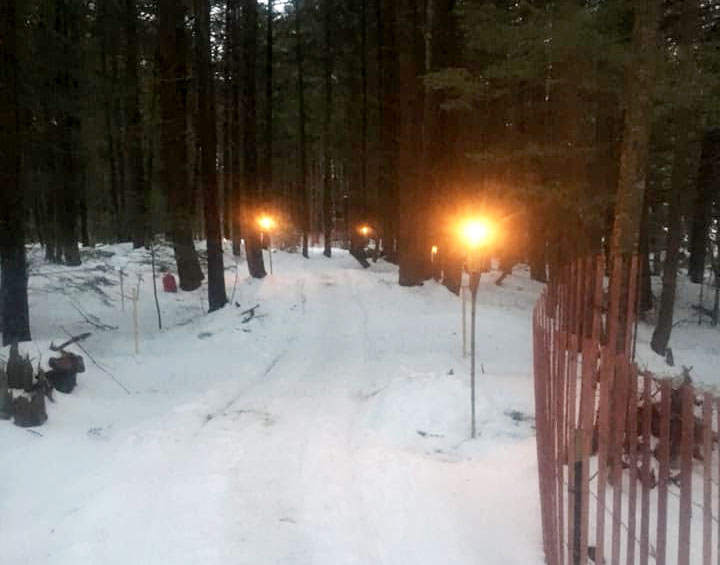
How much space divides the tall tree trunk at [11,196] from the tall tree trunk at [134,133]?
5897 mm

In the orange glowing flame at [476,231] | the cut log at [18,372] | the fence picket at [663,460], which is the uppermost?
the orange glowing flame at [476,231]

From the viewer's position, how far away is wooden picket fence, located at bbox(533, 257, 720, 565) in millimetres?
3008

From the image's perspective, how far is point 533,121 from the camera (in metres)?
16.7

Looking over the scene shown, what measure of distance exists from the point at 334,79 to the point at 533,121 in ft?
63.4

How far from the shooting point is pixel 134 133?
19594mm

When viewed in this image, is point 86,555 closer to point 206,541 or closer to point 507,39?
point 206,541

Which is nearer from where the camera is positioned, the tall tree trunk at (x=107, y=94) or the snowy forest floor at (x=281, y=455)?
the snowy forest floor at (x=281, y=455)

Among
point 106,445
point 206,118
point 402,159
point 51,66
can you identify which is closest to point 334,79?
point 402,159

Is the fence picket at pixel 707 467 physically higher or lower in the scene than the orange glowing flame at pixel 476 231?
lower

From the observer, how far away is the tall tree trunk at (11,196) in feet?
36.4

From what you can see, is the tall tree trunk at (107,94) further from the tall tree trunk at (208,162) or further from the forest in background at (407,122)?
the tall tree trunk at (208,162)

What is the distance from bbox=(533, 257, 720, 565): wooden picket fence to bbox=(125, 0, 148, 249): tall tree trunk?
14.4 metres

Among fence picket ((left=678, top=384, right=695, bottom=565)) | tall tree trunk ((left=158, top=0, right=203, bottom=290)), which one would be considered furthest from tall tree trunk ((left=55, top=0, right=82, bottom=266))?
fence picket ((left=678, top=384, right=695, bottom=565))

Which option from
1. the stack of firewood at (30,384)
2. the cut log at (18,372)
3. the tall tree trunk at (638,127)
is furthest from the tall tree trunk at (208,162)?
the tall tree trunk at (638,127)
